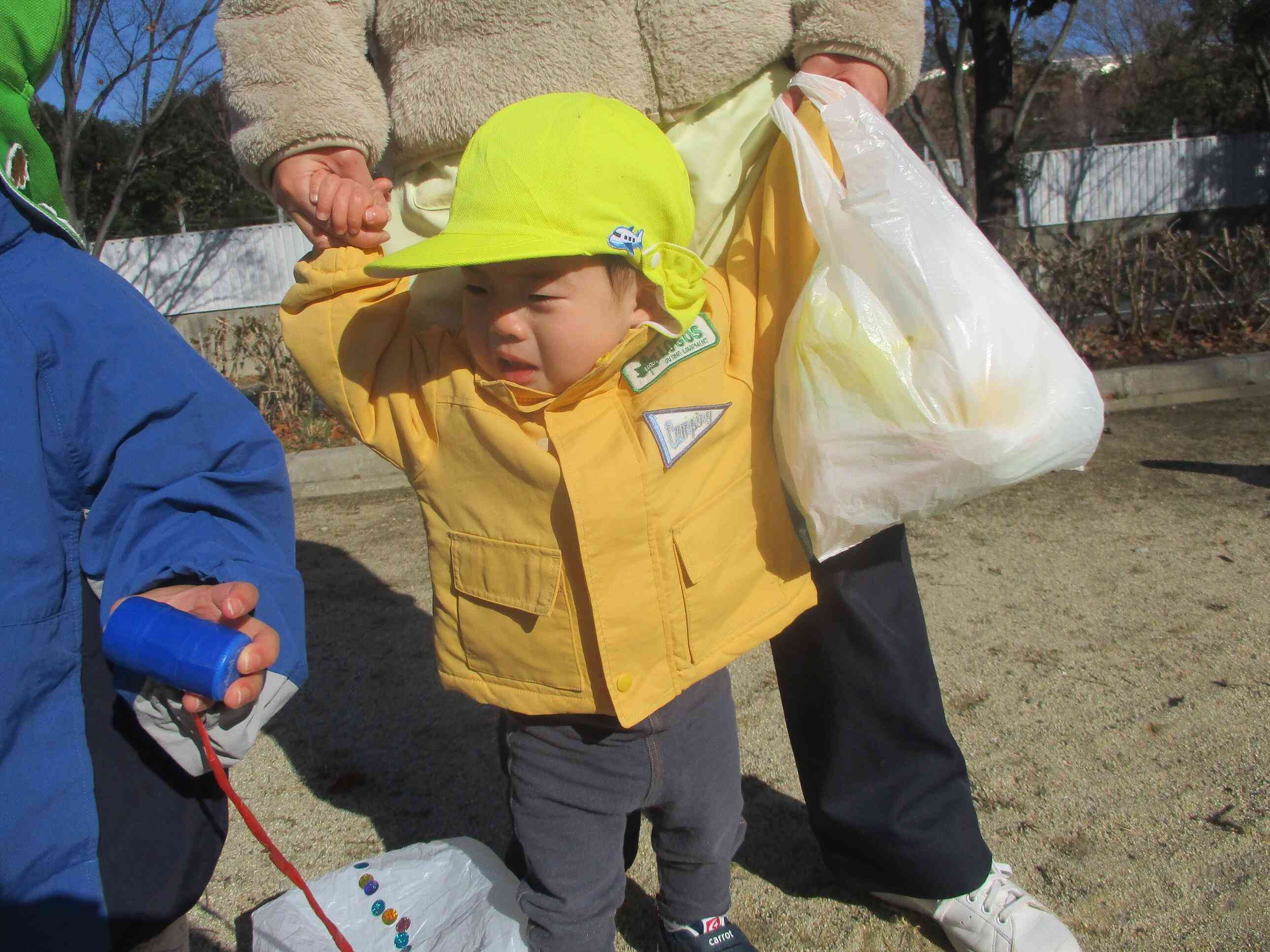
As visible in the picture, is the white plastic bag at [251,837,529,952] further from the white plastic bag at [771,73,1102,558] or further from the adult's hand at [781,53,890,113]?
the adult's hand at [781,53,890,113]

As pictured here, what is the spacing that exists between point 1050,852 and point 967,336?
1.22 meters

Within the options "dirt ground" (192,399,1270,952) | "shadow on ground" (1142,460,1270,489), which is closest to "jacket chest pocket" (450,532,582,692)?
"dirt ground" (192,399,1270,952)

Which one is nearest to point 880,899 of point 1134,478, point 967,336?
point 967,336

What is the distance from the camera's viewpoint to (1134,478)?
4.36 meters

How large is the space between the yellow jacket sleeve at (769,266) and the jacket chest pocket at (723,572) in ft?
0.66

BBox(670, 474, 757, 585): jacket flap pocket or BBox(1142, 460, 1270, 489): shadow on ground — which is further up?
BBox(670, 474, 757, 585): jacket flap pocket

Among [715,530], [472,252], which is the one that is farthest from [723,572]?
[472,252]

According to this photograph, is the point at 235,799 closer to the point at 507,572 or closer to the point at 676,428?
the point at 507,572

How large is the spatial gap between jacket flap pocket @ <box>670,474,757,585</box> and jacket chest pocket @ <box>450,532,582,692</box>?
185mm

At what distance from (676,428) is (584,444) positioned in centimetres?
14

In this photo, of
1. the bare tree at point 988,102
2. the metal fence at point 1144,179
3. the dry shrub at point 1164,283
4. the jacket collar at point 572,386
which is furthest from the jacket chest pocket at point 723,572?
the metal fence at point 1144,179

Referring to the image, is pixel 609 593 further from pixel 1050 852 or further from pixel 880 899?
pixel 1050 852

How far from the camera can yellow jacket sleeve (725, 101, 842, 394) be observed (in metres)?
1.56

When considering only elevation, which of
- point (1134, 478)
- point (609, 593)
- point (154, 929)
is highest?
point (609, 593)
